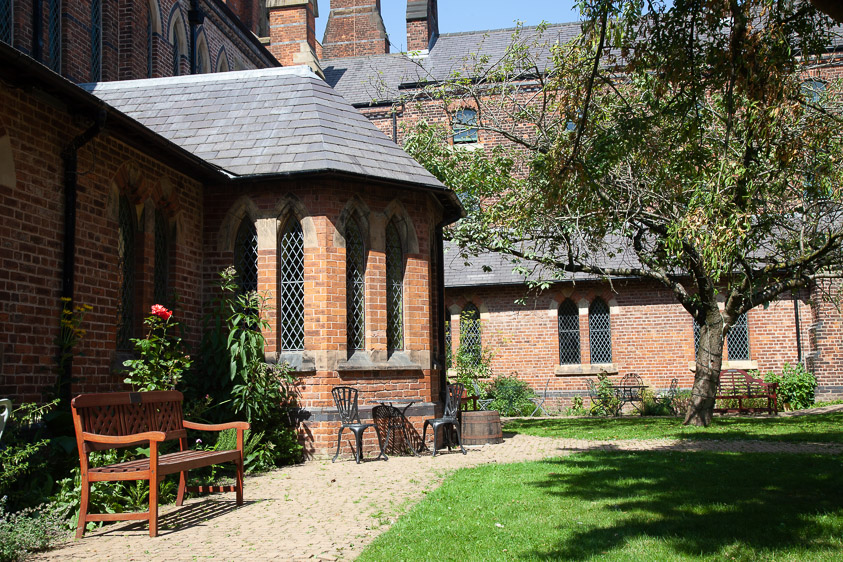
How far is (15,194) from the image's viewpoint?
7.54 meters

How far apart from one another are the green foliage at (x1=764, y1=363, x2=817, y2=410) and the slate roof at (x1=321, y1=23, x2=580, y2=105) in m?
15.0

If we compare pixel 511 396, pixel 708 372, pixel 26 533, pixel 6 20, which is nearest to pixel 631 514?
pixel 26 533

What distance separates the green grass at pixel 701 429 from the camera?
12.8 meters

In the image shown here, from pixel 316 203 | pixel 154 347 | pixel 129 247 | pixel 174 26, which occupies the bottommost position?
pixel 154 347

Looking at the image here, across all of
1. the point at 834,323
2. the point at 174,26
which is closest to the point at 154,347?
the point at 174,26

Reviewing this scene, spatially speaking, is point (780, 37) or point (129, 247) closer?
point (780, 37)

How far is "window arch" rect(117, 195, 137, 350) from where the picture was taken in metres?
9.45

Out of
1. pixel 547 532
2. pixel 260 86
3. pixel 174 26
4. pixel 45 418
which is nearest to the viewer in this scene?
pixel 547 532

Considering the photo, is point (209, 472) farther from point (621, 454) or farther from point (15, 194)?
point (621, 454)

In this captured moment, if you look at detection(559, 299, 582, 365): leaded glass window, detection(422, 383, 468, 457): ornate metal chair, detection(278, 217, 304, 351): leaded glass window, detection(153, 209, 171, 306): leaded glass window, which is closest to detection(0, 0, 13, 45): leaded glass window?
detection(153, 209, 171, 306): leaded glass window

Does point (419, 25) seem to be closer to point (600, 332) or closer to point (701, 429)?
point (600, 332)

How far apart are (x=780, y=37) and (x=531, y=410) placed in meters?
16.0

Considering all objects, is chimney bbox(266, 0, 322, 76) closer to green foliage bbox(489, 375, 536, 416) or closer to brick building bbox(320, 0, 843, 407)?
brick building bbox(320, 0, 843, 407)

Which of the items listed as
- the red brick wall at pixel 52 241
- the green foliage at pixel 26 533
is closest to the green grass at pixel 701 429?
the red brick wall at pixel 52 241
